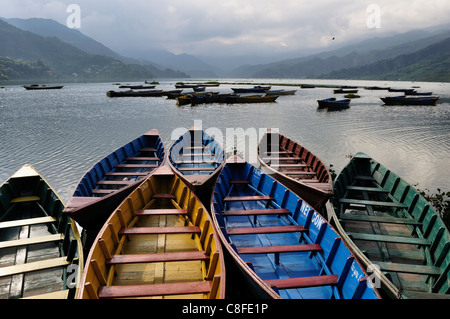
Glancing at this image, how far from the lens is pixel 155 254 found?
6.35 meters

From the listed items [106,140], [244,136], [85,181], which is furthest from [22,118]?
[85,181]

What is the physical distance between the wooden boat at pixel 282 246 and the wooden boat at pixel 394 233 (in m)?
0.69

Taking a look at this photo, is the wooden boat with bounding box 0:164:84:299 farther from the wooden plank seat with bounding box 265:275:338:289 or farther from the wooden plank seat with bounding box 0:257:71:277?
the wooden plank seat with bounding box 265:275:338:289

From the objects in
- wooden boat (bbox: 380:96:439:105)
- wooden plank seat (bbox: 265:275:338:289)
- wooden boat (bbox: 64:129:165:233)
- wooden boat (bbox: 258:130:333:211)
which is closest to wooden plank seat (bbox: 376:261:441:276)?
wooden plank seat (bbox: 265:275:338:289)

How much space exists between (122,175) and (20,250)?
5.65 m

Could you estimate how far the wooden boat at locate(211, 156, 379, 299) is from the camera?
18.0 feet

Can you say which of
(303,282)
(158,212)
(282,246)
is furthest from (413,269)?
(158,212)

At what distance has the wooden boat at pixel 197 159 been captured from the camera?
9562 mm

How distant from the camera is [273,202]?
10203 mm

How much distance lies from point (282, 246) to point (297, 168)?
26.3 ft

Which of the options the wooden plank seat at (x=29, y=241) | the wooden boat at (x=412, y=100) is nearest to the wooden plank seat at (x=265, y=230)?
the wooden plank seat at (x=29, y=241)
